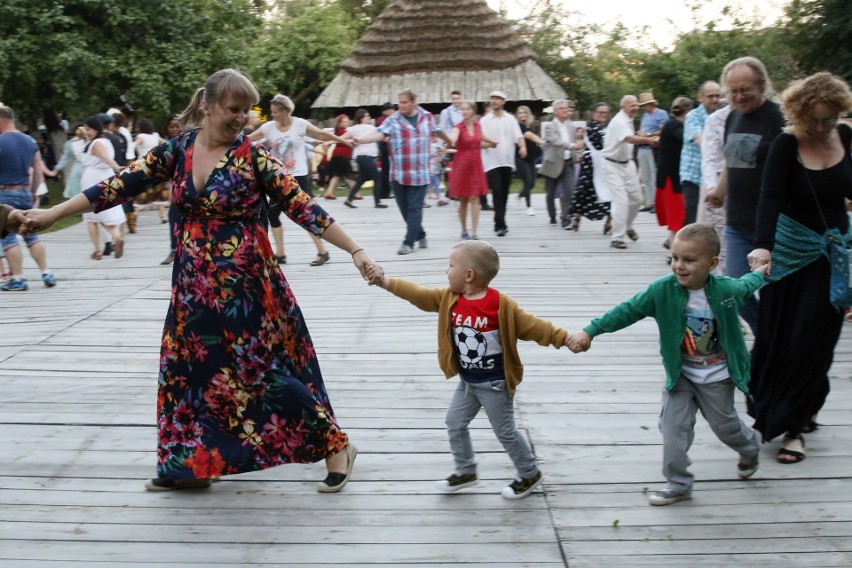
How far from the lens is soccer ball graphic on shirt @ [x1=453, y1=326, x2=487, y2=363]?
4.21m

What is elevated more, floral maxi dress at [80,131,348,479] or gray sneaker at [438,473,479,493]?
floral maxi dress at [80,131,348,479]

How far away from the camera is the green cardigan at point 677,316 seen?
4246 millimetres

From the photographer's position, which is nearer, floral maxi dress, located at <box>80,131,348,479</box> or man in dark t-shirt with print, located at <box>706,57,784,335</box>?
floral maxi dress, located at <box>80,131,348,479</box>

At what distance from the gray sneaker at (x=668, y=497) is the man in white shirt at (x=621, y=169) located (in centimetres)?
836

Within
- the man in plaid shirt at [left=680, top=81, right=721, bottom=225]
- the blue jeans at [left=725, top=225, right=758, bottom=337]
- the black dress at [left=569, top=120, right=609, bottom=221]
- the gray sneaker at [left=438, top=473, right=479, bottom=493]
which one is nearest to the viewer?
the gray sneaker at [left=438, top=473, right=479, bottom=493]

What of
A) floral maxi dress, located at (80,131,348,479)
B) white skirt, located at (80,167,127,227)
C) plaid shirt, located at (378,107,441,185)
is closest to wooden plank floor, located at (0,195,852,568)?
floral maxi dress, located at (80,131,348,479)

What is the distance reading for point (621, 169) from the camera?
41.2 feet

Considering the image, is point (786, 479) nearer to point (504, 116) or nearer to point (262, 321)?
point (262, 321)

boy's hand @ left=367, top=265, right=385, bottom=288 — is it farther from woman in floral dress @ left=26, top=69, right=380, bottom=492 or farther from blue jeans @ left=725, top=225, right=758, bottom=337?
blue jeans @ left=725, top=225, right=758, bottom=337

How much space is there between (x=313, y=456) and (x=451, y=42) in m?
26.7

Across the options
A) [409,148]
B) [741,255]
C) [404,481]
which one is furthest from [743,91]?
[409,148]

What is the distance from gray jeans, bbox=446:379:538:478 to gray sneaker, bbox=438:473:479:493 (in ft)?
0.07

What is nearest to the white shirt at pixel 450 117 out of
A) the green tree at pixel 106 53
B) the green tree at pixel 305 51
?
the green tree at pixel 106 53

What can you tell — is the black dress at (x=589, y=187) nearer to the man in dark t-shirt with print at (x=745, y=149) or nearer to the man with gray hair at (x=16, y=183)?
the man with gray hair at (x=16, y=183)
